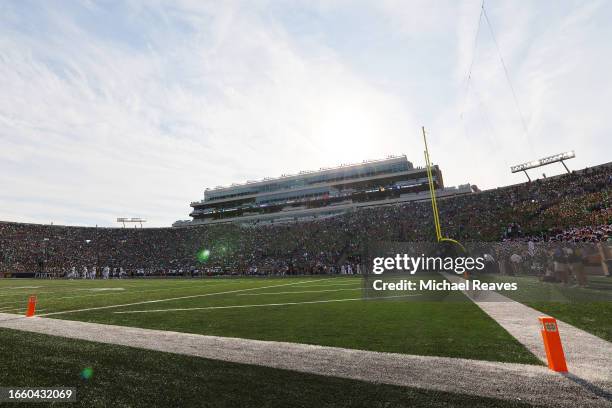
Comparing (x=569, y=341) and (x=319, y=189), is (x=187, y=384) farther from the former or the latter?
(x=319, y=189)

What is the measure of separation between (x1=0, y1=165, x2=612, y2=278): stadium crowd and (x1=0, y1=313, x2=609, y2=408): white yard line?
23.6 metres

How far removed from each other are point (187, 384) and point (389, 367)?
2.45m

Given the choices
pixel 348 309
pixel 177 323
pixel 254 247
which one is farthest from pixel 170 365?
pixel 254 247

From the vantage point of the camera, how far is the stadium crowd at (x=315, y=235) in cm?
3102

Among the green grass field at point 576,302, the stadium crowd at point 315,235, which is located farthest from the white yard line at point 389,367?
the stadium crowd at point 315,235

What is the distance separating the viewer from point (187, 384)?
13.1 ft

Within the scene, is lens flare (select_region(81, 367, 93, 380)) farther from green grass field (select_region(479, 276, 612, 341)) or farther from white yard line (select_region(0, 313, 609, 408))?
green grass field (select_region(479, 276, 612, 341))

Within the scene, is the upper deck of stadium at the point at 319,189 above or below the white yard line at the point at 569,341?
above

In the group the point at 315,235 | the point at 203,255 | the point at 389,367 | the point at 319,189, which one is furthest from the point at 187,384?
the point at 319,189

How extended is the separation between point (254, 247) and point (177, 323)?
45.6m

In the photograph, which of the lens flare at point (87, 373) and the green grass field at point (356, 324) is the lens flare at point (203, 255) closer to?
the green grass field at point (356, 324)

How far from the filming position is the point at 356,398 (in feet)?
11.6

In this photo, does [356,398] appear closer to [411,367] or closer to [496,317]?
[411,367]

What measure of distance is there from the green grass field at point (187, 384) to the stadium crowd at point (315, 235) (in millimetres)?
25179
